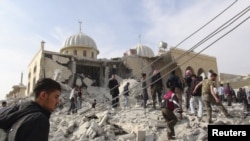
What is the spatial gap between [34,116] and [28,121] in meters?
0.06

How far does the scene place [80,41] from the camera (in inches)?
1361

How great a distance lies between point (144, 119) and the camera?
11.5 metres

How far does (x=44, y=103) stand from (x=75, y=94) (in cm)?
1365

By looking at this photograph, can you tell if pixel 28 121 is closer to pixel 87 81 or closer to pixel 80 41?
pixel 87 81

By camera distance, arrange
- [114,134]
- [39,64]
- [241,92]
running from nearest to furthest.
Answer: [114,134] < [241,92] < [39,64]

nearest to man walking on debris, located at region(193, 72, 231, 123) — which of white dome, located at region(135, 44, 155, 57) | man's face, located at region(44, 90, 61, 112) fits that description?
man's face, located at region(44, 90, 61, 112)

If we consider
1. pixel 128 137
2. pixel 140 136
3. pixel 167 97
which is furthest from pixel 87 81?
pixel 167 97

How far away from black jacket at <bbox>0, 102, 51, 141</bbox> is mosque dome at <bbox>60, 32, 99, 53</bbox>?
3156cm

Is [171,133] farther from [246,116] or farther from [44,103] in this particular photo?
[44,103]

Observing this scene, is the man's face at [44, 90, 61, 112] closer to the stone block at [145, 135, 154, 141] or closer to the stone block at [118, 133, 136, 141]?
the stone block at [145, 135, 154, 141]

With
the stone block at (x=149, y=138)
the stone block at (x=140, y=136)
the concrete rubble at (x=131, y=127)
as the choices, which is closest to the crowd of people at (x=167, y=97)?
the concrete rubble at (x=131, y=127)

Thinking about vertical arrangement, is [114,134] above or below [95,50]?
below

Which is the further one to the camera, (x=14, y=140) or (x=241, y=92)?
(x=241, y=92)

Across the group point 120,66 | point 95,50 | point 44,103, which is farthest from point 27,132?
point 95,50
